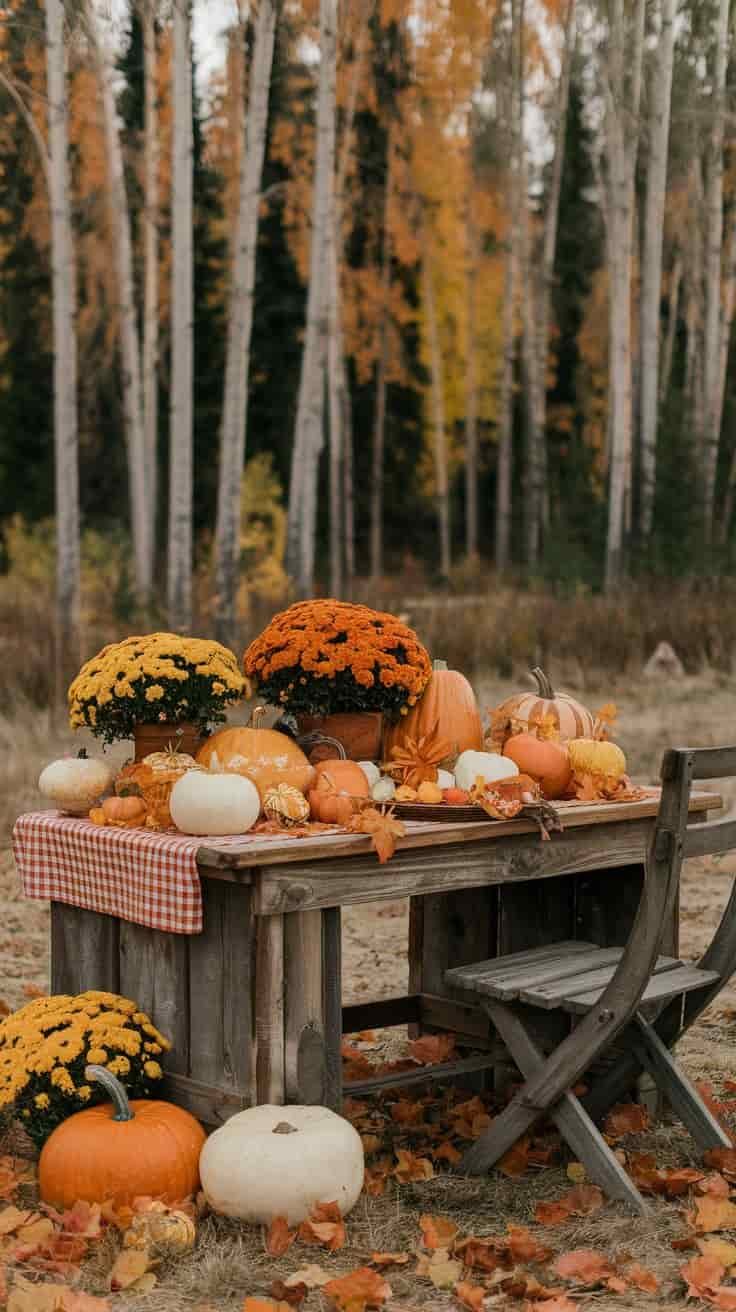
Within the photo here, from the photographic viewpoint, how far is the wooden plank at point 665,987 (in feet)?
12.4

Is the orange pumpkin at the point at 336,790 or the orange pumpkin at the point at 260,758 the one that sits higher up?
the orange pumpkin at the point at 260,758

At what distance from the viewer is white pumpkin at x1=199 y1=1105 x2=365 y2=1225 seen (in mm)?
3504

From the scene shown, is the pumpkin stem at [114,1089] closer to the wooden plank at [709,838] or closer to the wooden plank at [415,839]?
the wooden plank at [415,839]

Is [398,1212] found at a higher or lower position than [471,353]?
lower

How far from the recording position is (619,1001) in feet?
12.1

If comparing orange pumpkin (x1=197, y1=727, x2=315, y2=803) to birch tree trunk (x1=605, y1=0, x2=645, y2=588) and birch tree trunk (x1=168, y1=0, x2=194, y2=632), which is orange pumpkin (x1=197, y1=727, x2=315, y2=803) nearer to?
birch tree trunk (x1=168, y1=0, x2=194, y2=632)

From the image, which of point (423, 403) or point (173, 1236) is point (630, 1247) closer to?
point (173, 1236)

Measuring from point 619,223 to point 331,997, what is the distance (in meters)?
16.0

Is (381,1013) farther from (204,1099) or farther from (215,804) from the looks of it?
(215,804)

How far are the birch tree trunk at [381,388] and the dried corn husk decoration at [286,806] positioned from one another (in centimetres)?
2364

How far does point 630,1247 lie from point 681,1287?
0.19 meters

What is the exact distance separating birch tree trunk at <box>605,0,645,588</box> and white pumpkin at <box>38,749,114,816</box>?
13979 mm

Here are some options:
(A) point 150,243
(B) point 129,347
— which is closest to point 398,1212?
(B) point 129,347

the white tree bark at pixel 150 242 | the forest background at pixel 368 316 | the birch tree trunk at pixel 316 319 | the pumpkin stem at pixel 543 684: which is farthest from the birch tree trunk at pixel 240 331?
the pumpkin stem at pixel 543 684
